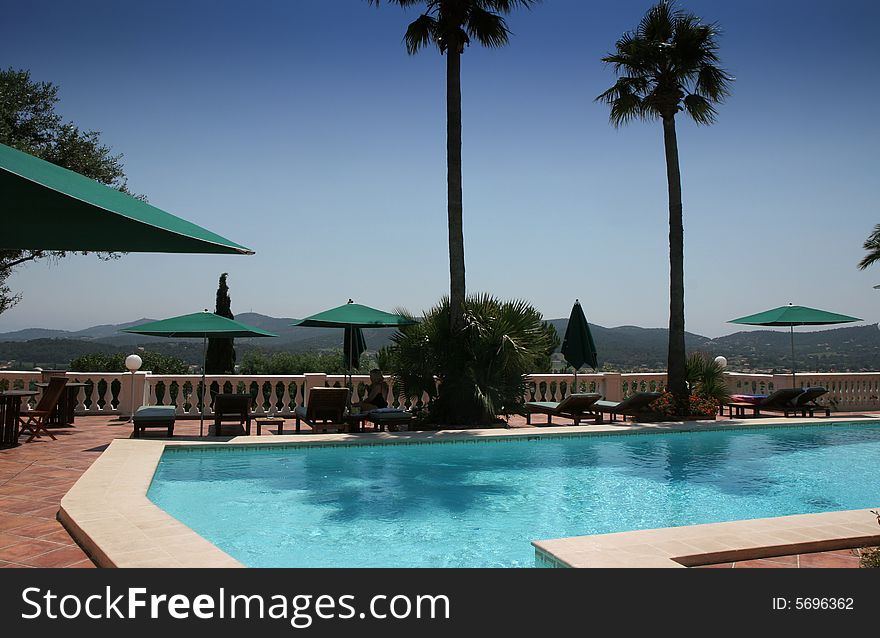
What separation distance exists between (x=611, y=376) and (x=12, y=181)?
17.2 m

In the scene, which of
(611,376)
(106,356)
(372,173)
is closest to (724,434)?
(611,376)

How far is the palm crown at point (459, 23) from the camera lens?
51.5 ft

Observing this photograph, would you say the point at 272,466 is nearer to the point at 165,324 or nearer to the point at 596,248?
the point at 165,324

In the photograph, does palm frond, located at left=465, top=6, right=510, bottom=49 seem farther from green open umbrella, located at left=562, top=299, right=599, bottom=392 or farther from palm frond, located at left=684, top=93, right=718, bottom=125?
green open umbrella, located at left=562, top=299, right=599, bottom=392

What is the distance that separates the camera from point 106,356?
766 inches

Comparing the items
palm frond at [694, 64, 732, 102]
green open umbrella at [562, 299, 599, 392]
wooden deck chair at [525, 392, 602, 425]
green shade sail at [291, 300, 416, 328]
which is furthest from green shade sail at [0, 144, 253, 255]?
palm frond at [694, 64, 732, 102]

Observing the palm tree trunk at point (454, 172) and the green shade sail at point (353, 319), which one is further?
the palm tree trunk at point (454, 172)

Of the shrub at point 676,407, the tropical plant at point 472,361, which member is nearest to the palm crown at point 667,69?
the tropical plant at point 472,361

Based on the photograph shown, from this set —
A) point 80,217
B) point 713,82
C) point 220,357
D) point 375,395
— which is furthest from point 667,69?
point 220,357

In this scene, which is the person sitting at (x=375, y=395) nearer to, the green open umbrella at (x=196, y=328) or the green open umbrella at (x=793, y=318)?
A: the green open umbrella at (x=196, y=328)

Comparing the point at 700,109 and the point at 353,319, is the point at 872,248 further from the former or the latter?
the point at 353,319

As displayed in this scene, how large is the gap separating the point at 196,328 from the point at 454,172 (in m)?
6.76

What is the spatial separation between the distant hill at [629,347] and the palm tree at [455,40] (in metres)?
2.63

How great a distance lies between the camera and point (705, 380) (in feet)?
58.9
